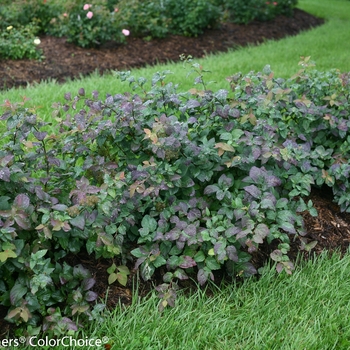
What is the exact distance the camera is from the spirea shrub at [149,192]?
2.56 meters

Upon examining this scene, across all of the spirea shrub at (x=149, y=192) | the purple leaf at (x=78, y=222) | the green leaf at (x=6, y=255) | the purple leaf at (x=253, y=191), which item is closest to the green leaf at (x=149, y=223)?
the spirea shrub at (x=149, y=192)

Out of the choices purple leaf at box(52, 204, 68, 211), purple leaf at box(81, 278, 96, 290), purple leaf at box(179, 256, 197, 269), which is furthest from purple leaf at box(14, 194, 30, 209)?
purple leaf at box(179, 256, 197, 269)

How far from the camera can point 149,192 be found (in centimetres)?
282

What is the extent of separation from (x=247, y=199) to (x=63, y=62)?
4.59m

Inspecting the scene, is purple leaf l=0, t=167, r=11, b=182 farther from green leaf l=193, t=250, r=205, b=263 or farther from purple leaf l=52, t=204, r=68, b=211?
green leaf l=193, t=250, r=205, b=263

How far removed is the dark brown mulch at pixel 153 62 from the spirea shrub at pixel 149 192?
119mm

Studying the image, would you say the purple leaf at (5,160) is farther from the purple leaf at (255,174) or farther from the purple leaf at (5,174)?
the purple leaf at (255,174)

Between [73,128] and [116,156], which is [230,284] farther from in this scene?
[73,128]

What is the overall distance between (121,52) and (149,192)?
519cm

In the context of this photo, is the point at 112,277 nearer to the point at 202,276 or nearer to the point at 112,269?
the point at 112,269

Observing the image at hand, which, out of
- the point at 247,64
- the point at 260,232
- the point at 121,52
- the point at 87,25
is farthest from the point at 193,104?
the point at 87,25

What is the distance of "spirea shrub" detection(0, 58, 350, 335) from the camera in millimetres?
2559

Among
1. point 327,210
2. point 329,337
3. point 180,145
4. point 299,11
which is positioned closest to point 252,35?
point 299,11

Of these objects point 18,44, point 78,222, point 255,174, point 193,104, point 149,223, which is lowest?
point 18,44
